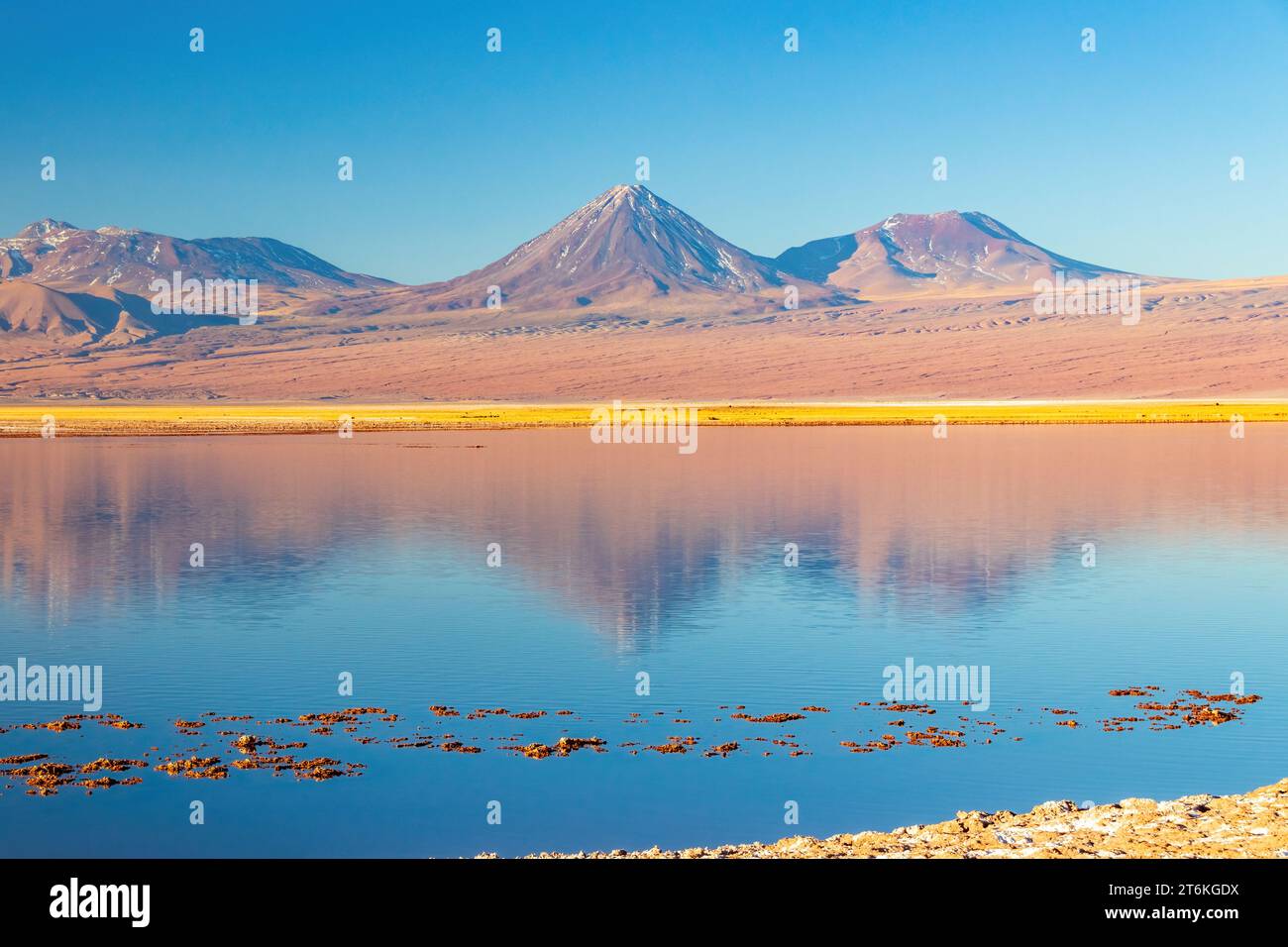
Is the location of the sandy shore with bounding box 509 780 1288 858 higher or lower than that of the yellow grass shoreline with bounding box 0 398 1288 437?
lower

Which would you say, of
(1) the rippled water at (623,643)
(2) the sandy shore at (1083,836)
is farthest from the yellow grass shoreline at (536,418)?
(2) the sandy shore at (1083,836)

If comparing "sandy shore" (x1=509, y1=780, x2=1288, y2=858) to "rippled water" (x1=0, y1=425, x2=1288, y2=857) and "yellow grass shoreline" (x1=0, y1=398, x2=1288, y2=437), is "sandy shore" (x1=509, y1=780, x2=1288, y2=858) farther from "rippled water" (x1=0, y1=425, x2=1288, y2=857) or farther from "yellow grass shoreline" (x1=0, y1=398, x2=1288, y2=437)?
"yellow grass shoreline" (x1=0, y1=398, x2=1288, y2=437)

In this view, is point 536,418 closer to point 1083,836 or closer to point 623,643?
point 623,643

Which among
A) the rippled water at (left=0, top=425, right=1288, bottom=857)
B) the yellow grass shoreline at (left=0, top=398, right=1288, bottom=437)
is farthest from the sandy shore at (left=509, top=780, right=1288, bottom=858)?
the yellow grass shoreline at (left=0, top=398, right=1288, bottom=437)

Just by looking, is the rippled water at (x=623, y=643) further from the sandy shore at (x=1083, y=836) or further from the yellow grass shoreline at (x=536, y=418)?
the yellow grass shoreline at (x=536, y=418)

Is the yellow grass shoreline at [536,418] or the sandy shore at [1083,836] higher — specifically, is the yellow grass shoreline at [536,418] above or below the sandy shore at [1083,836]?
above

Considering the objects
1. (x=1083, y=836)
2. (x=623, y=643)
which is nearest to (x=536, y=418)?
(x=623, y=643)

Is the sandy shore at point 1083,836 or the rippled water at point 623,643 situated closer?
the sandy shore at point 1083,836
